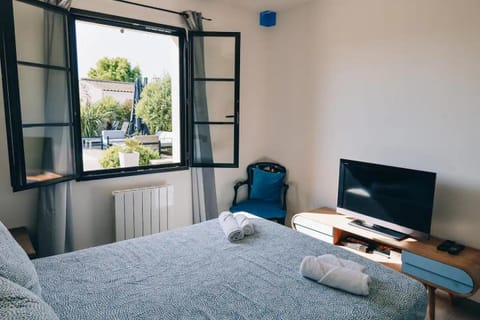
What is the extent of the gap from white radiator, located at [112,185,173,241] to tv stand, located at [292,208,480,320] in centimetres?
158

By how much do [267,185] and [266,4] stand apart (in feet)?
6.70

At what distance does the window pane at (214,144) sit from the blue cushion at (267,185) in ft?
1.33

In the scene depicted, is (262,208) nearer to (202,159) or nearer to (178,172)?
(202,159)

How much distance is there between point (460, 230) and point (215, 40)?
9.51 ft

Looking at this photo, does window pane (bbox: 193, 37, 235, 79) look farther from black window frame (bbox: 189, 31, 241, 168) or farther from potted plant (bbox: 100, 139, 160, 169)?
potted plant (bbox: 100, 139, 160, 169)

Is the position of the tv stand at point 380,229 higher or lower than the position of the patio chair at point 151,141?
lower

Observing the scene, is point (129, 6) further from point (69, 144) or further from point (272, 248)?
point (272, 248)

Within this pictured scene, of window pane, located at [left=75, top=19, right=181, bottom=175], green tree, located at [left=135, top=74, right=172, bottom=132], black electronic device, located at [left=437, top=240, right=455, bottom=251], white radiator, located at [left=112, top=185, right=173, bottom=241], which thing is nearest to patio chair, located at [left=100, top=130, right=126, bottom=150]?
window pane, located at [left=75, top=19, right=181, bottom=175]

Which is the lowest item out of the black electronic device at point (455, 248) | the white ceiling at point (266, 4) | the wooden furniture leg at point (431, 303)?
the wooden furniture leg at point (431, 303)

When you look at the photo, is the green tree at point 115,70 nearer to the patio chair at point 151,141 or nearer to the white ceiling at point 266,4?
the patio chair at point 151,141

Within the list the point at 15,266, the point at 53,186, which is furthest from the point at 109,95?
the point at 15,266

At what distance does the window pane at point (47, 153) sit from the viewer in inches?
97.3

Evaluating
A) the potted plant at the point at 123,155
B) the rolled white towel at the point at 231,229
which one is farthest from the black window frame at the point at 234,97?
the rolled white towel at the point at 231,229

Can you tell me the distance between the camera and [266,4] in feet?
11.9
